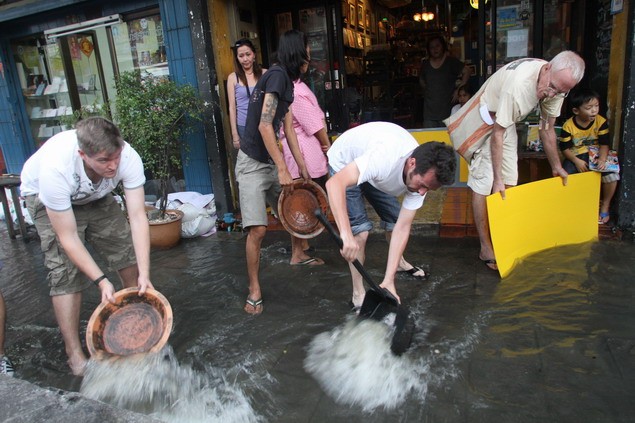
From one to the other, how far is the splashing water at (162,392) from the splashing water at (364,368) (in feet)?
1.58

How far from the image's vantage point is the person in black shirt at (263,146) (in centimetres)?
337

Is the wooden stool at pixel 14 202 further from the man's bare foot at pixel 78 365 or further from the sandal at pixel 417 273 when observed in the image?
the sandal at pixel 417 273

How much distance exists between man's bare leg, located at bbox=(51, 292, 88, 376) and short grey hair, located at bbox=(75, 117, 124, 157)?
104 centimetres

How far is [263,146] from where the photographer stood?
3572 millimetres

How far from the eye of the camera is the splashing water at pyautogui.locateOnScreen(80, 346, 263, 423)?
2439 mm

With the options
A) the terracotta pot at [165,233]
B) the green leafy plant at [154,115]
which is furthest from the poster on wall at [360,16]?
the terracotta pot at [165,233]

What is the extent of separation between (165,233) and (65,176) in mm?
2567

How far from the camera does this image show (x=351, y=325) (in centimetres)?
317

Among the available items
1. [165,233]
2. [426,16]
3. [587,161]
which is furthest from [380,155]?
[426,16]

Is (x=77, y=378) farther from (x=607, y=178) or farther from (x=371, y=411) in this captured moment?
(x=607, y=178)

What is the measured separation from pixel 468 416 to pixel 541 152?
393 centimetres

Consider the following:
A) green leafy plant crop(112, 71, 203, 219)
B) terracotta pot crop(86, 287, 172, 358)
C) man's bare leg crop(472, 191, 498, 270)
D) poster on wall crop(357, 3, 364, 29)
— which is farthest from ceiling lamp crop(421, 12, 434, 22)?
terracotta pot crop(86, 287, 172, 358)

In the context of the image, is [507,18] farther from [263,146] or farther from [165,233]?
[165,233]

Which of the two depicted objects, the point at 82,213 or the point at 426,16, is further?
the point at 426,16
